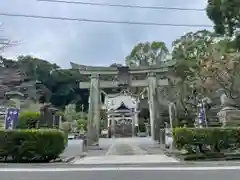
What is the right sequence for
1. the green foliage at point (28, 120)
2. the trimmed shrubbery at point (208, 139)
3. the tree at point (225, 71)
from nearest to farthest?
the trimmed shrubbery at point (208, 139) → the green foliage at point (28, 120) → the tree at point (225, 71)

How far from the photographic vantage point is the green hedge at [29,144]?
1528 centimetres

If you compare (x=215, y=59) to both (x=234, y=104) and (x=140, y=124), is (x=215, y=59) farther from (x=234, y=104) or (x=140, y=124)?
(x=140, y=124)

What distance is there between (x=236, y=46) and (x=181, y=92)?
12.4 meters

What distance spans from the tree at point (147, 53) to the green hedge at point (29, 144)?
47913mm

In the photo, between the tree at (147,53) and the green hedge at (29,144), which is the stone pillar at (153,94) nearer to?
the green hedge at (29,144)

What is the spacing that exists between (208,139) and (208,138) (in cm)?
5

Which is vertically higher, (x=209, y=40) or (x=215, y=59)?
(x=209, y=40)

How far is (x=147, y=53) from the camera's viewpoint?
210ft

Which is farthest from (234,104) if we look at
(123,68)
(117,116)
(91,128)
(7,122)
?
(117,116)

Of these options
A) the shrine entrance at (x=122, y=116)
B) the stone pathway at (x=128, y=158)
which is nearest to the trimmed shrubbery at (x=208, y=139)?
the stone pathway at (x=128, y=158)

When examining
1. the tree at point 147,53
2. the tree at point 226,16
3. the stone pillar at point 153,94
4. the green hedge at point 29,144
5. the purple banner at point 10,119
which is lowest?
the green hedge at point 29,144

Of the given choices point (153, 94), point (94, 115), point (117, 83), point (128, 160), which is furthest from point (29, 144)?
point (153, 94)

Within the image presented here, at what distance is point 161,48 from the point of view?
6338 cm

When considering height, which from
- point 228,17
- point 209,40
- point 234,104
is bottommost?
point 234,104
